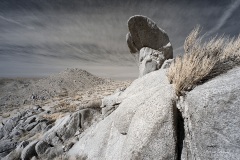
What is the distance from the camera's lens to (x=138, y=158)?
4359mm

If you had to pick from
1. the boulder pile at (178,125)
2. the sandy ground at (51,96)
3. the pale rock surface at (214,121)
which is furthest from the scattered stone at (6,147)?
the pale rock surface at (214,121)

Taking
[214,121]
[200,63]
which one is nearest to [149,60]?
[200,63]

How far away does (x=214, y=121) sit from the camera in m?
3.71

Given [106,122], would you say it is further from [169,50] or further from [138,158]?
[169,50]

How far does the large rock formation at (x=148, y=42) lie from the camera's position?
35.7 ft

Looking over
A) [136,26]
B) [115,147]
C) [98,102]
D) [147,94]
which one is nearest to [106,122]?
[115,147]

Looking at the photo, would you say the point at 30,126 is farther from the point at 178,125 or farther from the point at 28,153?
the point at 178,125

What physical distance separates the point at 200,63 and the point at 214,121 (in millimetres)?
1675

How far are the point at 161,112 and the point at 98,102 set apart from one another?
753 centimetres

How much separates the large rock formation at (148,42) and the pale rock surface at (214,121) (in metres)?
6.66

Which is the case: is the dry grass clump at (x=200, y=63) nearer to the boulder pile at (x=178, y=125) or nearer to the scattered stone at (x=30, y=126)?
the boulder pile at (x=178, y=125)

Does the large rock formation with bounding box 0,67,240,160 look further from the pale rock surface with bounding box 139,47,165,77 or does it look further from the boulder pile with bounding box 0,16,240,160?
the pale rock surface with bounding box 139,47,165,77

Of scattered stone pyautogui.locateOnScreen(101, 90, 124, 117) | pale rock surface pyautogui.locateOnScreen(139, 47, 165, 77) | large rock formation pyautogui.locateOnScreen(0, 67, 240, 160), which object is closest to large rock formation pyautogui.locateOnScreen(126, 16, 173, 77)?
pale rock surface pyautogui.locateOnScreen(139, 47, 165, 77)

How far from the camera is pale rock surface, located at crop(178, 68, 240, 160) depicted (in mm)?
3502
